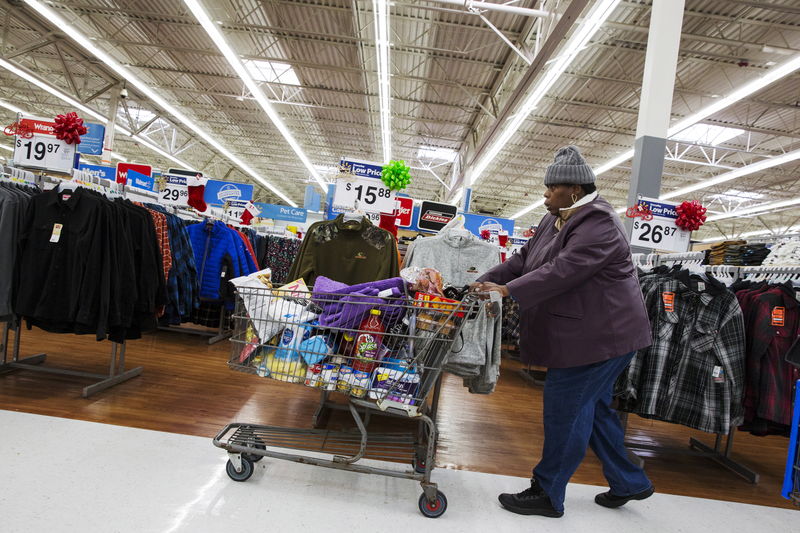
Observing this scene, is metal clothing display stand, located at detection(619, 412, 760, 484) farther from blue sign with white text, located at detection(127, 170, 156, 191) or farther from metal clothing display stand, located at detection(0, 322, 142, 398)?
blue sign with white text, located at detection(127, 170, 156, 191)

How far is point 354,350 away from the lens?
216 centimetres

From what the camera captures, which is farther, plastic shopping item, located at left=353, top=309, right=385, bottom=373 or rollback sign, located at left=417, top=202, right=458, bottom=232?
rollback sign, located at left=417, top=202, right=458, bottom=232

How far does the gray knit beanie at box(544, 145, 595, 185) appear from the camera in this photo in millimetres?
2250

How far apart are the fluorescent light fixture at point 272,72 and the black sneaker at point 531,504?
9.74 meters

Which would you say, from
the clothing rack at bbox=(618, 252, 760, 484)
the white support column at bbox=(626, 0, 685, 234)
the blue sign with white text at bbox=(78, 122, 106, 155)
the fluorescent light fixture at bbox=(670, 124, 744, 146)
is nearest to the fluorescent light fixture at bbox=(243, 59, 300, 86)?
the blue sign with white text at bbox=(78, 122, 106, 155)

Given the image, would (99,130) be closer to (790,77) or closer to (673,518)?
(673,518)

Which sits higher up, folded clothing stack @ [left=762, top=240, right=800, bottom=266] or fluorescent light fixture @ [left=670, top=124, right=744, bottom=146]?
fluorescent light fixture @ [left=670, top=124, right=744, bottom=146]

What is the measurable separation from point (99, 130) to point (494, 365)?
1088 centimetres

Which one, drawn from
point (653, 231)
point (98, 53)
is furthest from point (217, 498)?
point (98, 53)

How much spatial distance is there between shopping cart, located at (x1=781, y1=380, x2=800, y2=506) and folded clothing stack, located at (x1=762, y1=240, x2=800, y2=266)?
1.73 meters

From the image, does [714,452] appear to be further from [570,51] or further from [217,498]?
[570,51]

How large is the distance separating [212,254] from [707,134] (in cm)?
1171

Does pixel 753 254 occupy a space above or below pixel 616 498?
above

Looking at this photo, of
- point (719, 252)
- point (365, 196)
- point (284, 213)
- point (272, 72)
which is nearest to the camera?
point (719, 252)
